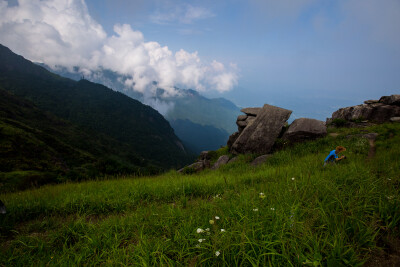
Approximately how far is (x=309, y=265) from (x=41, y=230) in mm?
5724

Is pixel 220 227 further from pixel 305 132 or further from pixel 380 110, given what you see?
pixel 380 110

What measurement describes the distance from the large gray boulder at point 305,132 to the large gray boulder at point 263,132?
1.02 metres

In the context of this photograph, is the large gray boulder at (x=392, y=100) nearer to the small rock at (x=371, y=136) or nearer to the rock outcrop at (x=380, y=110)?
the rock outcrop at (x=380, y=110)

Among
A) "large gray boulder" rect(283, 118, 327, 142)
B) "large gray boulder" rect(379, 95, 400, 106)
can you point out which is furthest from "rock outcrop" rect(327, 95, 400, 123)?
"large gray boulder" rect(283, 118, 327, 142)

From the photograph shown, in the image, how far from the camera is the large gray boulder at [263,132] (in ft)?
46.0

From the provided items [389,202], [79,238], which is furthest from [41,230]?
[389,202]

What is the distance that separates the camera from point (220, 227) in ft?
10.2

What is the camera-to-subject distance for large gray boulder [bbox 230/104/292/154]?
46.0 feet

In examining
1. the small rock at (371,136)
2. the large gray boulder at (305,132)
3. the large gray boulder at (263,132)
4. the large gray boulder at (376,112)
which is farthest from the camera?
the large gray boulder at (376,112)

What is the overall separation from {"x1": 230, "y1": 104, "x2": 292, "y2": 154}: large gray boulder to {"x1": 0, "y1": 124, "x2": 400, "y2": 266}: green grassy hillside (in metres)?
7.81

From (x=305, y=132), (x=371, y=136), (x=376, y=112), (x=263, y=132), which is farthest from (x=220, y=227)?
(x=376, y=112)

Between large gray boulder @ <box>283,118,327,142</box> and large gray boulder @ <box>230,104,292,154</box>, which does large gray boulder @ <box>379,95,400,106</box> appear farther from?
large gray boulder @ <box>230,104,292,154</box>

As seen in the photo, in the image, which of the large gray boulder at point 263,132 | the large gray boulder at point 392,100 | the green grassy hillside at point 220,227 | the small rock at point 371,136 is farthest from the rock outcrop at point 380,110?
the green grassy hillside at point 220,227

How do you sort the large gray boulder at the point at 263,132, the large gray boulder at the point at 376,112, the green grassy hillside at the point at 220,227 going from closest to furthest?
the green grassy hillside at the point at 220,227, the large gray boulder at the point at 263,132, the large gray boulder at the point at 376,112
